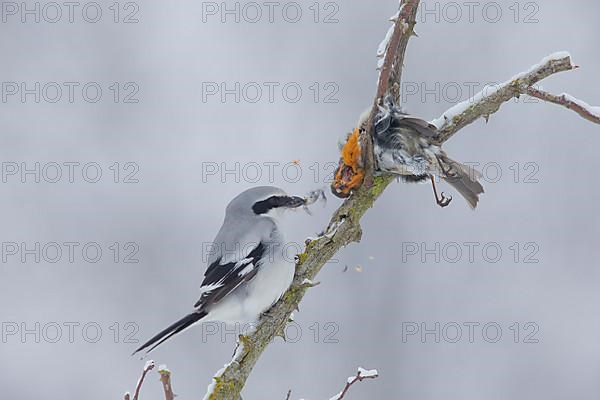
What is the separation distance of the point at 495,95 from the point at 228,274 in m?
1.18

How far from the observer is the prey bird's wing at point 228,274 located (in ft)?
9.26

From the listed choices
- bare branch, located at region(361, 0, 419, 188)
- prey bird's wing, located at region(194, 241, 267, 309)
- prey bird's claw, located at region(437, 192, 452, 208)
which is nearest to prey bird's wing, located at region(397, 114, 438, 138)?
bare branch, located at region(361, 0, 419, 188)

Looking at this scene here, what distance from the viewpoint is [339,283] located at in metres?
6.75

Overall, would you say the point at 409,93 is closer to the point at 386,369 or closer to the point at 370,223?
the point at 370,223

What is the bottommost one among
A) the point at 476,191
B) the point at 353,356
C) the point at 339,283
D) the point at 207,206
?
the point at 476,191

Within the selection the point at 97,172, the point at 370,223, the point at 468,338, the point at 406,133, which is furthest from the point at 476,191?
the point at 97,172

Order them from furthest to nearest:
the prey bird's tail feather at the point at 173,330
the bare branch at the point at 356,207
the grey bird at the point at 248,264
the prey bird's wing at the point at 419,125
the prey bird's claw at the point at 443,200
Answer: the prey bird's claw at the point at 443,200, the prey bird's wing at the point at 419,125, the grey bird at the point at 248,264, the bare branch at the point at 356,207, the prey bird's tail feather at the point at 173,330

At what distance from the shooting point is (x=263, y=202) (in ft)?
9.78

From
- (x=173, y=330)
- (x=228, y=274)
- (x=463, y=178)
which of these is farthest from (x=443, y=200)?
(x=173, y=330)

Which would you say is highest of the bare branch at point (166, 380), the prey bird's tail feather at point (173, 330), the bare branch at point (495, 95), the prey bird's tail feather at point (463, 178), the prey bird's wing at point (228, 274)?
the bare branch at point (495, 95)

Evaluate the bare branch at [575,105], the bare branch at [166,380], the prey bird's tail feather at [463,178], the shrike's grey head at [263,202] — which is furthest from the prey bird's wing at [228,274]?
the bare branch at [575,105]

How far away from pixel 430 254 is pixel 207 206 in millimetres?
2167

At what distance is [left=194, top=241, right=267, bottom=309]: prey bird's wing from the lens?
9.26 ft

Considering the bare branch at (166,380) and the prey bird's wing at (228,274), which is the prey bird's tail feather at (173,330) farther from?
the bare branch at (166,380)
